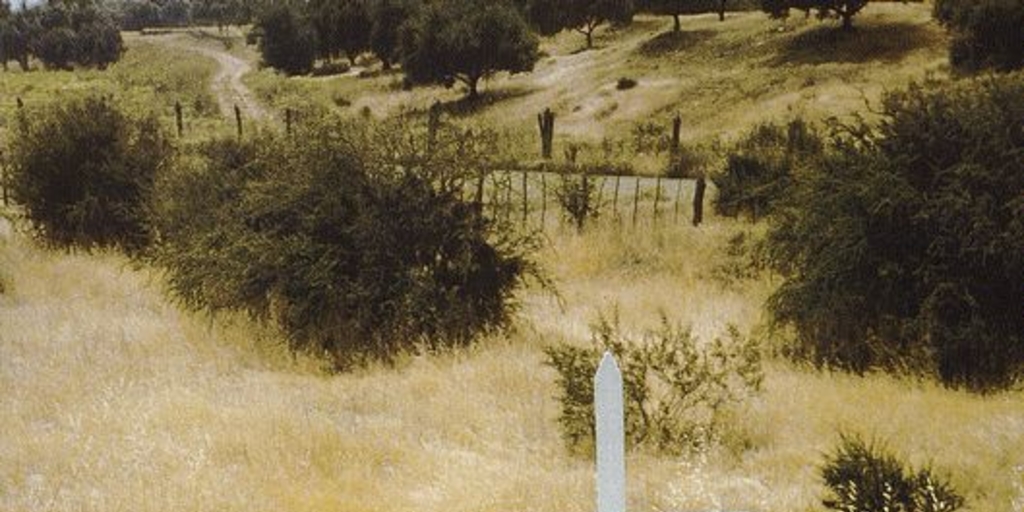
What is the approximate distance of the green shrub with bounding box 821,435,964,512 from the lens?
6.37m

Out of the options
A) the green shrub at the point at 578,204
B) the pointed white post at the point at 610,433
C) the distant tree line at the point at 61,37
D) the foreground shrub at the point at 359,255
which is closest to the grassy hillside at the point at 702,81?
the green shrub at the point at 578,204

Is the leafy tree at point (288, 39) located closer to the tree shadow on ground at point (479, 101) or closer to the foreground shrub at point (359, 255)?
the tree shadow on ground at point (479, 101)

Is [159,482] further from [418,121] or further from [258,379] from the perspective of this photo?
[418,121]

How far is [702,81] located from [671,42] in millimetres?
14140

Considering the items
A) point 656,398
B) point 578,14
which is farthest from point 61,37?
point 656,398

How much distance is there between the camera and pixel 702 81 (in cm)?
4834

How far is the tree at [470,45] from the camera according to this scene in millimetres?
56594

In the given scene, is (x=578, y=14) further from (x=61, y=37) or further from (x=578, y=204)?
(x=61, y=37)

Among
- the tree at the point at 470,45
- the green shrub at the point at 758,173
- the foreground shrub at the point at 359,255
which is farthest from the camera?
the tree at the point at 470,45

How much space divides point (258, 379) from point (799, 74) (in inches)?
1529

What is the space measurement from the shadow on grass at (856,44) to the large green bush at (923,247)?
3568cm

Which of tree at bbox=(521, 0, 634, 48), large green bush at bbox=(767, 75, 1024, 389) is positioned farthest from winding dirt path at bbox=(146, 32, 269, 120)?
large green bush at bbox=(767, 75, 1024, 389)

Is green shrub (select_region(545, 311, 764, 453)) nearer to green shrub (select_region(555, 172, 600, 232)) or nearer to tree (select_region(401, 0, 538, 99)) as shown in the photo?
green shrub (select_region(555, 172, 600, 232))

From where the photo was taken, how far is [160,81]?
240 ft
